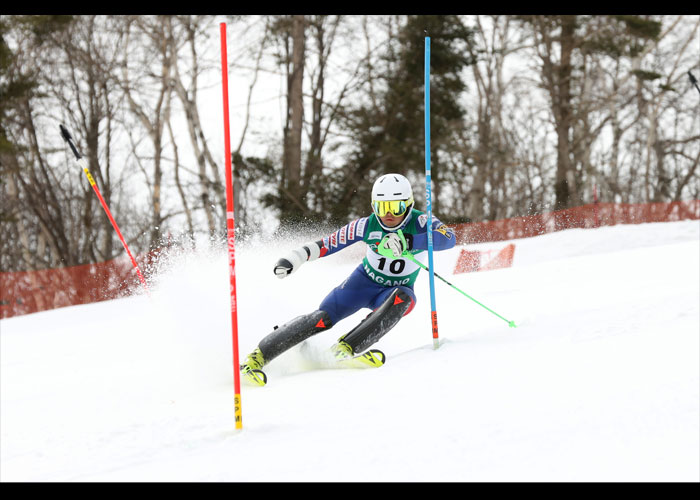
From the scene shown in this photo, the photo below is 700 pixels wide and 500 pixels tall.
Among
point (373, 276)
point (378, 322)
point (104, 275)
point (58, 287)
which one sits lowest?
point (58, 287)

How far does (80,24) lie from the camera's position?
2097cm

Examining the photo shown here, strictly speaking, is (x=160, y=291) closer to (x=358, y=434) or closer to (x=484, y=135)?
(x=358, y=434)

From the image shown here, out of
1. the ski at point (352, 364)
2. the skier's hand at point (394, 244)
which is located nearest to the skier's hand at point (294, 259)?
the skier's hand at point (394, 244)

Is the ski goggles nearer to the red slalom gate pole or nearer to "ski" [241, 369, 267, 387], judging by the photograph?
"ski" [241, 369, 267, 387]

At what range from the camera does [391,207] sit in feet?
17.0

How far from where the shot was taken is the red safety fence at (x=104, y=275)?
49.0 feet

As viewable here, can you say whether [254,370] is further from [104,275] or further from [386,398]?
[104,275]

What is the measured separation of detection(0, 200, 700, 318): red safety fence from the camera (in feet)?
49.0

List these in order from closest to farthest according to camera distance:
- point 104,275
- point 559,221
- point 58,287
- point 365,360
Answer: point 365,360
point 104,275
point 58,287
point 559,221

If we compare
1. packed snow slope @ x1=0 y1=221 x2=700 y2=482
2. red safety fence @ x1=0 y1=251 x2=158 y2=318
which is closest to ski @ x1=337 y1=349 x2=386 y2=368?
packed snow slope @ x1=0 y1=221 x2=700 y2=482

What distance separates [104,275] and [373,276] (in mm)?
11418

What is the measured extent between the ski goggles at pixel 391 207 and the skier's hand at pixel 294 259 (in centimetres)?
60

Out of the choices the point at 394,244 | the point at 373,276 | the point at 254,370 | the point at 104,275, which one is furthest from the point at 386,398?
the point at 104,275

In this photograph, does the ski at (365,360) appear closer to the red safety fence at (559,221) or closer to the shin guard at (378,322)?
the shin guard at (378,322)
